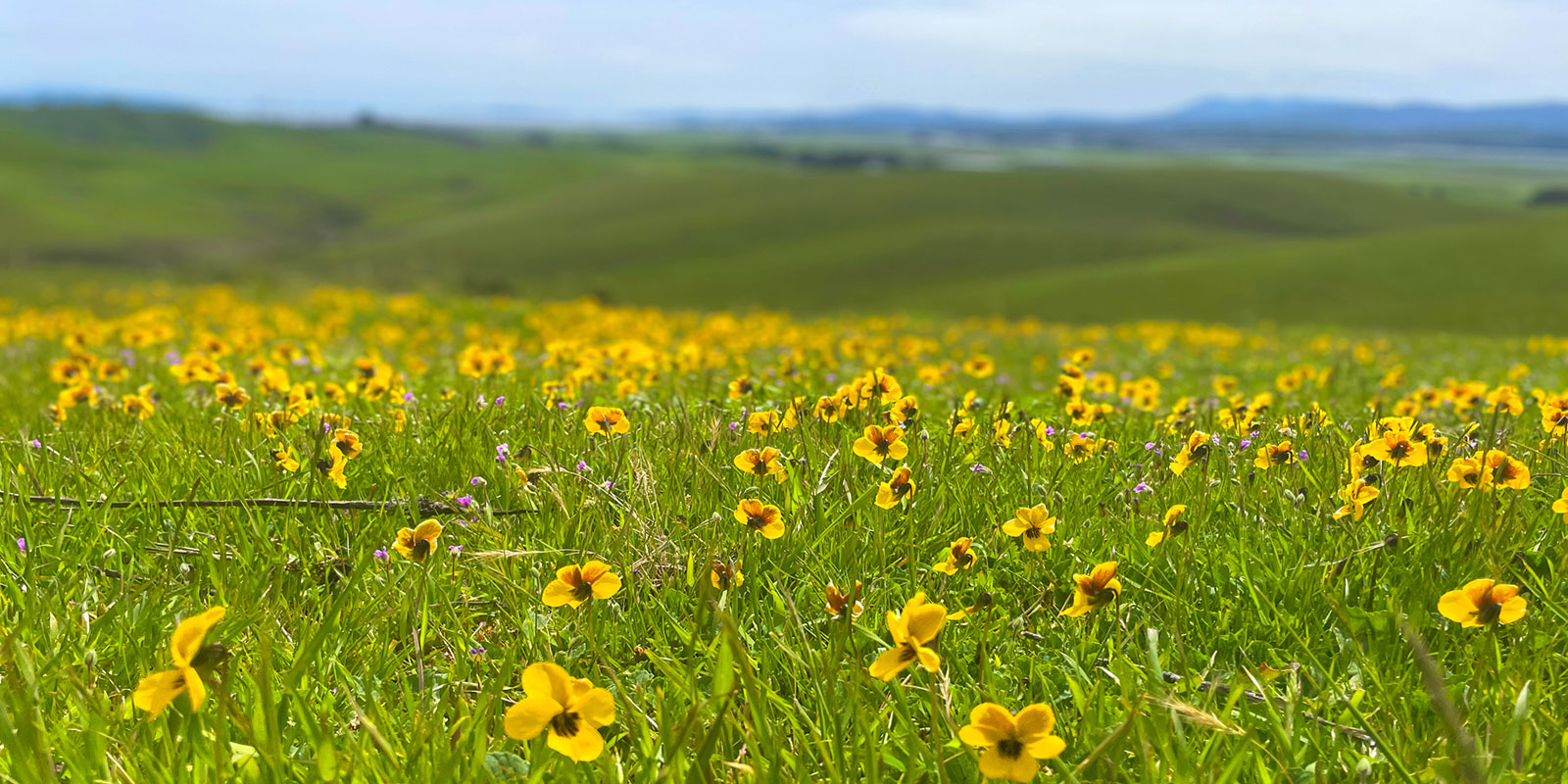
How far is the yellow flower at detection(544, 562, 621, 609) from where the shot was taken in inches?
98.7

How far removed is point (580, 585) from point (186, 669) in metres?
0.87

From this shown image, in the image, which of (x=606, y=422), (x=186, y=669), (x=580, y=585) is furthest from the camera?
(x=606, y=422)

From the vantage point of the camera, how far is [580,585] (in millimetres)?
2531

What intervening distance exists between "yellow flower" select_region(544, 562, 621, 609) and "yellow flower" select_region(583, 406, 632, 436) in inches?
54.8

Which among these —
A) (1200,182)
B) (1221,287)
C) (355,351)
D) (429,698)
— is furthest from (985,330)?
(1200,182)

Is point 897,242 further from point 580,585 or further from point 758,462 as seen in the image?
point 580,585

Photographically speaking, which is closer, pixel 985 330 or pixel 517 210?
pixel 985 330

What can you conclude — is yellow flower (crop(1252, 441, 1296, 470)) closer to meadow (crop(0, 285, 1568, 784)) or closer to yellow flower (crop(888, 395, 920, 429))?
meadow (crop(0, 285, 1568, 784))

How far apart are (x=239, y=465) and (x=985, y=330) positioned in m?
16.2

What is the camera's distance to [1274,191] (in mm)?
121375

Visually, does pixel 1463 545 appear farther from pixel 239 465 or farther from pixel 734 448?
pixel 239 465

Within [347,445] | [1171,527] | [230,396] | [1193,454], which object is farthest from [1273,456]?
[230,396]

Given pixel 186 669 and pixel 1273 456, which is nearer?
pixel 186 669

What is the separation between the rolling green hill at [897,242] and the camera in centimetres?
5666
